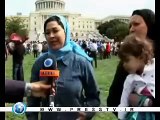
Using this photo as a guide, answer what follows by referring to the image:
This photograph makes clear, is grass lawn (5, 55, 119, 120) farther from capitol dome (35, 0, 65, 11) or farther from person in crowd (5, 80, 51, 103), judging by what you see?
capitol dome (35, 0, 65, 11)

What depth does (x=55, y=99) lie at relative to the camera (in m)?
4.49

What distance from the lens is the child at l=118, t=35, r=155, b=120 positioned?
14.6 feet

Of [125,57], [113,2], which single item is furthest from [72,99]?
[113,2]

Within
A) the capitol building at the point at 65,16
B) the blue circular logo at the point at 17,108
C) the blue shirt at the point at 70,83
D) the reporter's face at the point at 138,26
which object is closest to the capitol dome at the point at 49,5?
the capitol building at the point at 65,16

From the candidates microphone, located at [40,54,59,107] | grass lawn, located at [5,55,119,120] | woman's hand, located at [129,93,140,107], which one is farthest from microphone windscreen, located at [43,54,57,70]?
woman's hand, located at [129,93,140,107]

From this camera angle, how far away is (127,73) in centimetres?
453

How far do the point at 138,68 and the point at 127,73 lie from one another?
10 centimetres

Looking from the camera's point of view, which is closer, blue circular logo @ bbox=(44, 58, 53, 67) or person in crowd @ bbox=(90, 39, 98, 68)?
blue circular logo @ bbox=(44, 58, 53, 67)

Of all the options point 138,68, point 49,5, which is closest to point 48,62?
point 49,5

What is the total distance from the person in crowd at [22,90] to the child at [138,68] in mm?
613

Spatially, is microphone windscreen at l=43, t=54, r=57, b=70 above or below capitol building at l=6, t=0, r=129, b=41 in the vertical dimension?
below

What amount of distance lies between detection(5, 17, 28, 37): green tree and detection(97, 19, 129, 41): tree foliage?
0.61 meters

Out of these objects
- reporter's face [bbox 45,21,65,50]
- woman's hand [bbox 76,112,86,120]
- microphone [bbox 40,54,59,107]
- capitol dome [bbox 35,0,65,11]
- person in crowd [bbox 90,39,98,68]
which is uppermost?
capitol dome [bbox 35,0,65,11]

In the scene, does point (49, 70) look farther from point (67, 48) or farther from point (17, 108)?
point (17, 108)
